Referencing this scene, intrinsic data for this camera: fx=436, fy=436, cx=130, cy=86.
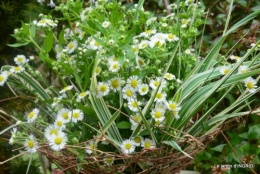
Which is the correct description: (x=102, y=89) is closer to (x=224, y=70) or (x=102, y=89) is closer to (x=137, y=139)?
(x=137, y=139)

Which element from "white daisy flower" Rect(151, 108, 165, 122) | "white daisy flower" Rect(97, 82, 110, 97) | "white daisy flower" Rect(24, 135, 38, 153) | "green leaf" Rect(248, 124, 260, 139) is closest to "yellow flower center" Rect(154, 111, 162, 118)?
"white daisy flower" Rect(151, 108, 165, 122)

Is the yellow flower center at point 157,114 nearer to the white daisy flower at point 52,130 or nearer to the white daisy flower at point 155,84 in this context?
the white daisy flower at point 155,84

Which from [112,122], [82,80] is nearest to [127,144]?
[112,122]

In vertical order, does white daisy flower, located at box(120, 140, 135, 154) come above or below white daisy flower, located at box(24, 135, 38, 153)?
below

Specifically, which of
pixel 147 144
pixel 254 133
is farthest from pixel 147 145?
pixel 254 133

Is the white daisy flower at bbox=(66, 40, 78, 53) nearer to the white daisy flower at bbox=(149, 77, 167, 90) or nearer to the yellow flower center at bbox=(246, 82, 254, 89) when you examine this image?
the white daisy flower at bbox=(149, 77, 167, 90)

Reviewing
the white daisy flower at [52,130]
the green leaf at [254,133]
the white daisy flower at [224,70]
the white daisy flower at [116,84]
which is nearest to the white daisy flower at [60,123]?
the white daisy flower at [52,130]

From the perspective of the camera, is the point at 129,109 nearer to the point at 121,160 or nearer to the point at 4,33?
the point at 121,160
